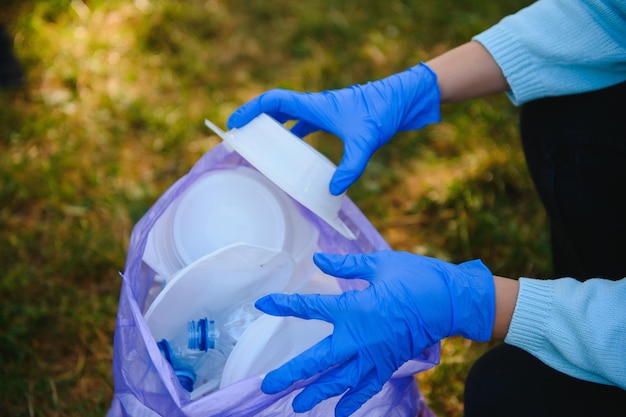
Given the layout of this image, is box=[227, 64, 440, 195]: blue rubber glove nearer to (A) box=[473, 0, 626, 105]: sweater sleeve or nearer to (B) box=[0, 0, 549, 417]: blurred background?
(A) box=[473, 0, 626, 105]: sweater sleeve

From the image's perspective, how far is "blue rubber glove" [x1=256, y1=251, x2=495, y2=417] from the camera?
78 cm

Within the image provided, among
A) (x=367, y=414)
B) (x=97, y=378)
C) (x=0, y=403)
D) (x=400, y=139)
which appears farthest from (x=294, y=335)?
(x=400, y=139)

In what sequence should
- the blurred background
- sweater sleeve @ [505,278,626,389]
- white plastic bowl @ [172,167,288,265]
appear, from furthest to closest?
the blurred background, white plastic bowl @ [172,167,288,265], sweater sleeve @ [505,278,626,389]

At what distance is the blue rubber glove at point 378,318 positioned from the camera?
2.56 feet

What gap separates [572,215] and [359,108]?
0.42m

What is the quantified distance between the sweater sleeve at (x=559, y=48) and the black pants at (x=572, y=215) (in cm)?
4

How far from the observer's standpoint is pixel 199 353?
0.95m

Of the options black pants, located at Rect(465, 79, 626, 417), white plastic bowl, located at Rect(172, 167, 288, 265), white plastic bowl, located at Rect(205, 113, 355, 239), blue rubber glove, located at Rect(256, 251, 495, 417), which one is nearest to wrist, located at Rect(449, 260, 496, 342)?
blue rubber glove, located at Rect(256, 251, 495, 417)

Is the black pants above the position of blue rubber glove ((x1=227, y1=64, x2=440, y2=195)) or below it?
below

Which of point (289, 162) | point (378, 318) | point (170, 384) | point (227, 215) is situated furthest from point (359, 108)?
point (170, 384)

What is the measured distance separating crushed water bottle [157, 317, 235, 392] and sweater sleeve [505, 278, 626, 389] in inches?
17.6

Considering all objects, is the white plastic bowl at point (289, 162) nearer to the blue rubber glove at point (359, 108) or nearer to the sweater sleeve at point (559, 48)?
the blue rubber glove at point (359, 108)

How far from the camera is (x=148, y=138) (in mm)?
1669

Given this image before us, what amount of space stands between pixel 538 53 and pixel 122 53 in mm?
1335
